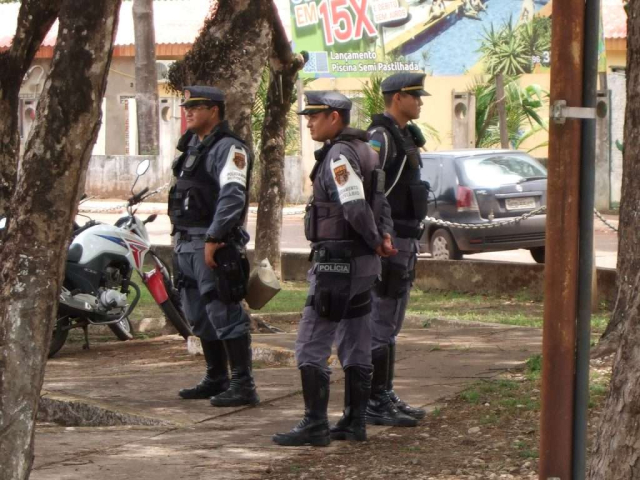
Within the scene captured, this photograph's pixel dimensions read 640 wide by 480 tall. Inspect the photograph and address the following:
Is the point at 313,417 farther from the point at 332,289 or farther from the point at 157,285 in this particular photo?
the point at 157,285

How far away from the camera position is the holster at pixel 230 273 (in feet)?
22.7

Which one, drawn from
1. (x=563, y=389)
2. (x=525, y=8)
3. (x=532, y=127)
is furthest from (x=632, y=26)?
(x=525, y=8)

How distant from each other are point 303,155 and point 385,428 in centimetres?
2098

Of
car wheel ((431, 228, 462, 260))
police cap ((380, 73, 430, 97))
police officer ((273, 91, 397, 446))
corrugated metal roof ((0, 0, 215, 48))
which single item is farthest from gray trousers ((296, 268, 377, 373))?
corrugated metal roof ((0, 0, 215, 48))

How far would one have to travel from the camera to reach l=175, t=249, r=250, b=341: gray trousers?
23.2ft

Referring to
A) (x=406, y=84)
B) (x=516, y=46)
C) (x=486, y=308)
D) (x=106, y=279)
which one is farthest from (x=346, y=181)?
(x=516, y=46)

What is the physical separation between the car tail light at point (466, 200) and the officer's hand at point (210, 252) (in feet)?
29.3

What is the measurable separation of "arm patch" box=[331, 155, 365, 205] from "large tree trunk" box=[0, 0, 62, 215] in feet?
13.2

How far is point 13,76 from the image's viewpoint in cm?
934

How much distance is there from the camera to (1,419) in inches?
170

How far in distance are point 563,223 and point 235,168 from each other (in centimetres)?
320

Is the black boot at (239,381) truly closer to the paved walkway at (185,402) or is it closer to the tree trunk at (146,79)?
the paved walkway at (185,402)

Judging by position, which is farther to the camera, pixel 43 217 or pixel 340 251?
pixel 340 251

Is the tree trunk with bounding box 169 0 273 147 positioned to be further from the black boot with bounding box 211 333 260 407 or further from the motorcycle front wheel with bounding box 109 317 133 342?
the black boot with bounding box 211 333 260 407
